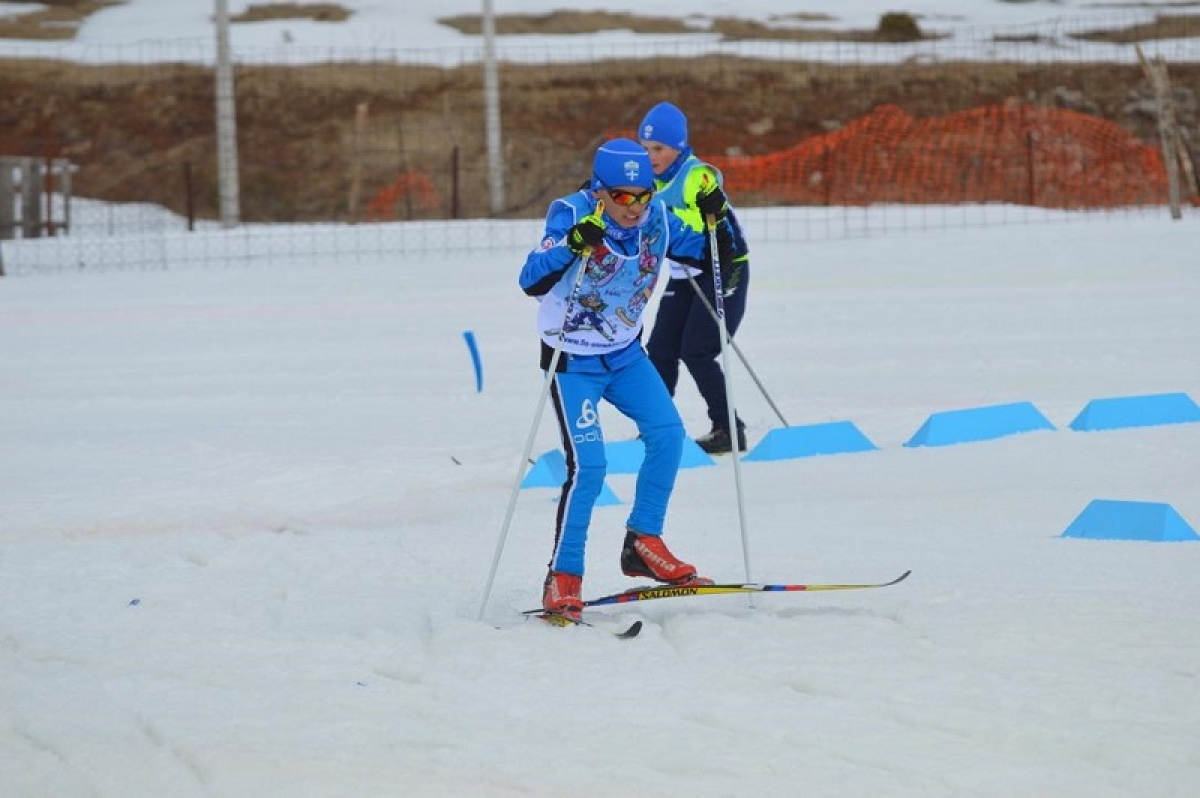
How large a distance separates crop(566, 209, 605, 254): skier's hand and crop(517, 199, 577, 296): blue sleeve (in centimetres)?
4

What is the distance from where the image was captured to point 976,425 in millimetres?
9055

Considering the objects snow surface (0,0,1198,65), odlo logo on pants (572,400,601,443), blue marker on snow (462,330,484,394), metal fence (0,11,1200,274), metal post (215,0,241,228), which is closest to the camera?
odlo logo on pants (572,400,601,443)

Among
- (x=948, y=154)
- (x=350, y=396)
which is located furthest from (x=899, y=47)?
(x=350, y=396)

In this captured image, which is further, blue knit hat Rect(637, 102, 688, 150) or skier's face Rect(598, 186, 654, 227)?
blue knit hat Rect(637, 102, 688, 150)

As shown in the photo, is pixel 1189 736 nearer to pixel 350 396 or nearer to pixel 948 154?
pixel 350 396

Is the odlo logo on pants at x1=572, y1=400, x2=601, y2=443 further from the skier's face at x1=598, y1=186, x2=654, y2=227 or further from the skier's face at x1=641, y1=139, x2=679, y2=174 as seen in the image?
the skier's face at x1=641, y1=139, x2=679, y2=174

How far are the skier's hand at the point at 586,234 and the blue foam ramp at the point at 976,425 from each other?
13.2ft

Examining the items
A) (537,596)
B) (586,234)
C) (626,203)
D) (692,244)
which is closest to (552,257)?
(586,234)

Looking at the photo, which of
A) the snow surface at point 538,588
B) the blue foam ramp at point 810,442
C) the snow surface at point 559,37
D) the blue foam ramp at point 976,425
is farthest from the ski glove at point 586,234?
the snow surface at point 559,37

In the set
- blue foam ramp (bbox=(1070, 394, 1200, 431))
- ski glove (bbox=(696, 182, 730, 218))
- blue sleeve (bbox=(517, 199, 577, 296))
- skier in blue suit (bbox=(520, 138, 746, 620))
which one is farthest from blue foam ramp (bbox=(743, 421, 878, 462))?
blue sleeve (bbox=(517, 199, 577, 296))

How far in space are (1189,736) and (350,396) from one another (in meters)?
7.79

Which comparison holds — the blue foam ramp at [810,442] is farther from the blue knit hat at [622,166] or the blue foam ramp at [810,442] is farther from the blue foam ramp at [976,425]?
the blue knit hat at [622,166]

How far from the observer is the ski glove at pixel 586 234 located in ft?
17.4

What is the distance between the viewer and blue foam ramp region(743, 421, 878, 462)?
8758 mm
